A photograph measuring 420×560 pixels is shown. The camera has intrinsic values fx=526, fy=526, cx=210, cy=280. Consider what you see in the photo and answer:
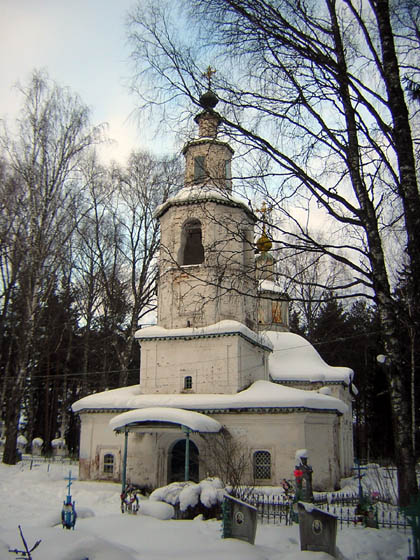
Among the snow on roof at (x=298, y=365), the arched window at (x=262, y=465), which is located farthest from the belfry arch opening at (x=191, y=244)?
the arched window at (x=262, y=465)

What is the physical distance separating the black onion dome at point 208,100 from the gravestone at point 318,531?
607 centimetres

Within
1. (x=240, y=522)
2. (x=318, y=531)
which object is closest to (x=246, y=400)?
(x=240, y=522)

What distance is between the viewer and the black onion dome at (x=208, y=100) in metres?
7.80

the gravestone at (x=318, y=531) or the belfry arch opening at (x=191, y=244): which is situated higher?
the belfry arch opening at (x=191, y=244)

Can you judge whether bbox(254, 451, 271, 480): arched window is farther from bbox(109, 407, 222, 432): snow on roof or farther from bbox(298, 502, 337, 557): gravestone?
bbox(298, 502, 337, 557): gravestone

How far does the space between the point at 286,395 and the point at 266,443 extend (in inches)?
60.6

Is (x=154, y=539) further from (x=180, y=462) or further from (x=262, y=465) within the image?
(x=180, y=462)

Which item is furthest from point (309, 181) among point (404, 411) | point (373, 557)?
point (373, 557)

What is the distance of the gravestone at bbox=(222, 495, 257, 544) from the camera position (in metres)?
7.95

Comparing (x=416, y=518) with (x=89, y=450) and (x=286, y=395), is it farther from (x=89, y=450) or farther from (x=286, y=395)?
(x=89, y=450)

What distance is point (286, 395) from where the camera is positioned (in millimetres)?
15883

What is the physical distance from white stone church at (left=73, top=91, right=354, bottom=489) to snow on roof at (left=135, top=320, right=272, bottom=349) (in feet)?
0.12

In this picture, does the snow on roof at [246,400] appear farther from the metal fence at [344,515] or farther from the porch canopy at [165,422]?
the metal fence at [344,515]

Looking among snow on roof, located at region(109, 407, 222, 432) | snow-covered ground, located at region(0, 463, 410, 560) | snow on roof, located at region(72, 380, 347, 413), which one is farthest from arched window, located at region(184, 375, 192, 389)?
snow-covered ground, located at region(0, 463, 410, 560)
